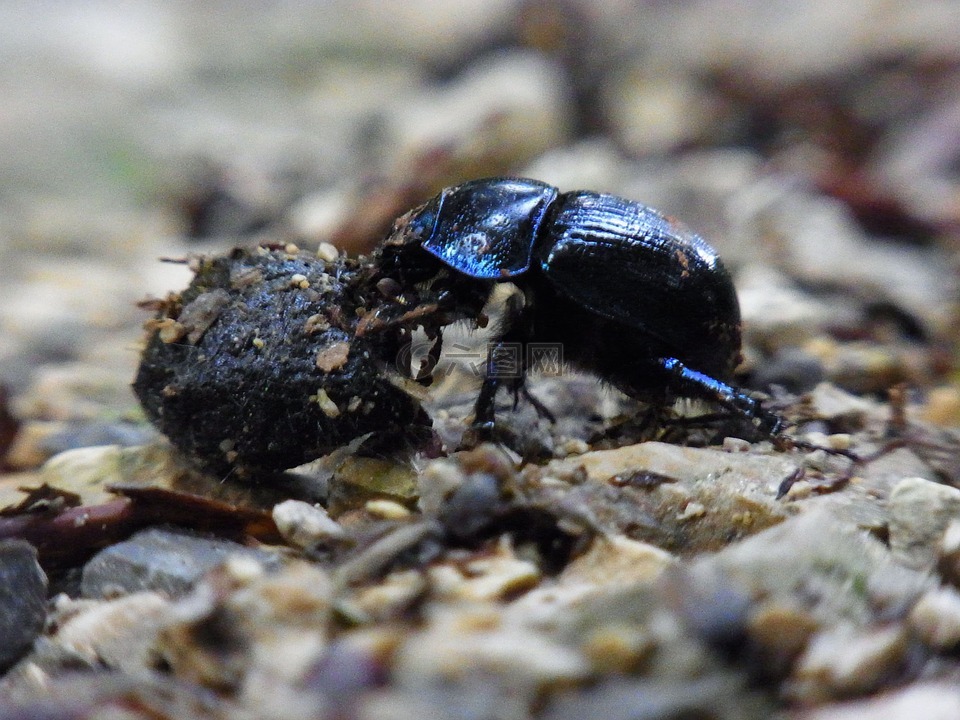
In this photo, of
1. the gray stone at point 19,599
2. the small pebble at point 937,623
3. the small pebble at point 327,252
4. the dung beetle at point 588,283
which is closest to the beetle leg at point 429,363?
the dung beetle at point 588,283

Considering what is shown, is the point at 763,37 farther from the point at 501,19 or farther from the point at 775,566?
the point at 775,566

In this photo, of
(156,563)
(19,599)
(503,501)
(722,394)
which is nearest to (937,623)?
(503,501)

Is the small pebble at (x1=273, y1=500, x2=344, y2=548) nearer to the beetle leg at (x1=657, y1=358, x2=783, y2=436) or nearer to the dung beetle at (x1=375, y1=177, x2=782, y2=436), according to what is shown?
the dung beetle at (x1=375, y1=177, x2=782, y2=436)

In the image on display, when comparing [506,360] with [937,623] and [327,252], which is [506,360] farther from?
[937,623]

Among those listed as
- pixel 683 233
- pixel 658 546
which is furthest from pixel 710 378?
pixel 658 546

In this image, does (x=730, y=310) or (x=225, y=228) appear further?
(x=225, y=228)

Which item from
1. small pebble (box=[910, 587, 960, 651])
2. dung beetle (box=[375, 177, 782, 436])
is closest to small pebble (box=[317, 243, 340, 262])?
dung beetle (box=[375, 177, 782, 436])
